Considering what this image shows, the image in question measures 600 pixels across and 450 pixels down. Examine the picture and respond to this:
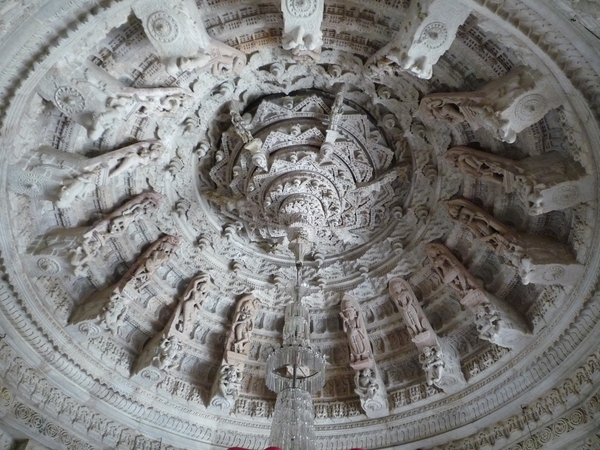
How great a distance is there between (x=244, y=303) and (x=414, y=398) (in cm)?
272

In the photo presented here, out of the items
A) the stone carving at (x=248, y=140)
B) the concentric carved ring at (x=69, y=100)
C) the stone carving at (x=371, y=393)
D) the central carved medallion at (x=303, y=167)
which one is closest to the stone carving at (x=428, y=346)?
the stone carving at (x=371, y=393)

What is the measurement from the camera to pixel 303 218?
25.5 ft

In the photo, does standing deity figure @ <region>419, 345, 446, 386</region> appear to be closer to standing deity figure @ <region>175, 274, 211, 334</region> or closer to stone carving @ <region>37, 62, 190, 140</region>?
standing deity figure @ <region>175, 274, 211, 334</region>

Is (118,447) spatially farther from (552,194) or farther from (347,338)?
(552,194)

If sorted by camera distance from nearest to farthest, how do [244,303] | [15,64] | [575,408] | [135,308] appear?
[15,64], [575,408], [135,308], [244,303]

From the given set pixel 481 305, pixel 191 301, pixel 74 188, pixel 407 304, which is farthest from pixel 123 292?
pixel 481 305

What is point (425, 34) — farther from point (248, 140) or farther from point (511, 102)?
point (248, 140)

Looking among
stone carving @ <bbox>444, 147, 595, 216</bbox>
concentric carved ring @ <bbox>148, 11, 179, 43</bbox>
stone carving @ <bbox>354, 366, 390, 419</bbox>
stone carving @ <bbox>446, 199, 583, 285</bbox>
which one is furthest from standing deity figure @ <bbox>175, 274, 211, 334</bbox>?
stone carving @ <bbox>444, 147, 595, 216</bbox>

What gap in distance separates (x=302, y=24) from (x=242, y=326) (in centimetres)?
427

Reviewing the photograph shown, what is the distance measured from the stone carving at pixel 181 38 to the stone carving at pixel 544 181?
132 inches

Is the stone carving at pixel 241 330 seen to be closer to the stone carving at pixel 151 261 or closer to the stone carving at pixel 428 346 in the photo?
the stone carving at pixel 151 261

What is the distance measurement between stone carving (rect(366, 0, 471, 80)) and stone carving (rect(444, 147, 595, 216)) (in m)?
1.43

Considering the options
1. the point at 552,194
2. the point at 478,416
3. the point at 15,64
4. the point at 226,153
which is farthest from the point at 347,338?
the point at 15,64

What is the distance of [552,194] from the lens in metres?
6.16
